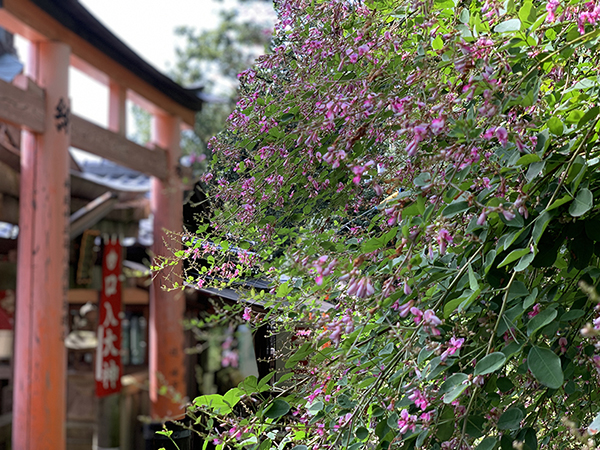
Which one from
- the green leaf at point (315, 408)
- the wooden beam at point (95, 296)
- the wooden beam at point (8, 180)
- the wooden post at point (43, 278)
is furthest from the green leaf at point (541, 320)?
the wooden beam at point (95, 296)

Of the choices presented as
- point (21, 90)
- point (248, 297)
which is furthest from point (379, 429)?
point (21, 90)

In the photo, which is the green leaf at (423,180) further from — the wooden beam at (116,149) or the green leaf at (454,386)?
the wooden beam at (116,149)

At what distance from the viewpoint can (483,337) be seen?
0.88 meters

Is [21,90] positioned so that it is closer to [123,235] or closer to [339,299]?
[123,235]

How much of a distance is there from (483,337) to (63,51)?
3660mm

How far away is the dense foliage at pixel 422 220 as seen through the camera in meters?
0.77

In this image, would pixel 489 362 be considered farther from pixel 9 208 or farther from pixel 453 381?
pixel 9 208

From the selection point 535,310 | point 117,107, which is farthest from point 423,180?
point 117,107

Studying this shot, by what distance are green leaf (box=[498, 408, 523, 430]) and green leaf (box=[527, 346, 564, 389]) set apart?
88 millimetres

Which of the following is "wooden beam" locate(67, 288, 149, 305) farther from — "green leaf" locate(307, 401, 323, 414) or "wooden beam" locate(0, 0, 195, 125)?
"green leaf" locate(307, 401, 323, 414)

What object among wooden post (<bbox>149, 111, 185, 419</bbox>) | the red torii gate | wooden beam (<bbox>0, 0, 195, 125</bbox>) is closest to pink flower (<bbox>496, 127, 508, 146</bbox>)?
the red torii gate

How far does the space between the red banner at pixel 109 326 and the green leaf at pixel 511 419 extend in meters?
4.63

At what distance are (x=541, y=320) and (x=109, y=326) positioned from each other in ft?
15.8

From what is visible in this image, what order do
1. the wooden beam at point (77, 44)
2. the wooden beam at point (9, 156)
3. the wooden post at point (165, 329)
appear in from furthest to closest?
the wooden post at point (165, 329), the wooden beam at point (9, 156), the wooden beam at point (77, 44)
